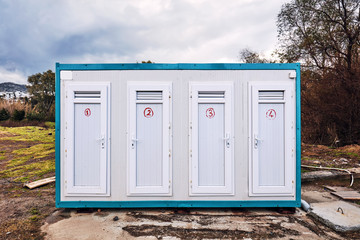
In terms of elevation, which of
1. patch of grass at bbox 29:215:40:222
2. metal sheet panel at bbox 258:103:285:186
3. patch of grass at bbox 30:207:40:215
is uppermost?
metal sheet panel at bbox 258:103:285:186

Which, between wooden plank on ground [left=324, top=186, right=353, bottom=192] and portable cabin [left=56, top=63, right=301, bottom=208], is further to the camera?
wooden plank on ground [left=324, top=186, right=353, bottom=192]

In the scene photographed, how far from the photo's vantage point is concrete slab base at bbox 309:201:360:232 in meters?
2.76

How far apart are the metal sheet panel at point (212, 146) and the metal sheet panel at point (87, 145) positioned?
5.51 feet

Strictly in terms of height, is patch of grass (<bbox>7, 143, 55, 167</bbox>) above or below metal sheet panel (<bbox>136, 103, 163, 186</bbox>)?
below

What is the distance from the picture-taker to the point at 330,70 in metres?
8.30

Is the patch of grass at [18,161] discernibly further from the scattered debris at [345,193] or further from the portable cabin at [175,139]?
the scattered debris at [345,193]

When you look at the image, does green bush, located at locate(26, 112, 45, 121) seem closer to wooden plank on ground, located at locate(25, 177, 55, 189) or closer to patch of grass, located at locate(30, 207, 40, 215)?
wooden plank on ground, located at locate(25, 177, 55, 189)

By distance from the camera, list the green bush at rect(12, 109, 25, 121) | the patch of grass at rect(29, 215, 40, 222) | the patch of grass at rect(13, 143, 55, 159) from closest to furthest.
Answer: the patch of grass at rect(29, 215, 40, 222) < the patch of grass at rect(13, 143, 55, 159) < the green bush at rect(12, 109, 25, 121)

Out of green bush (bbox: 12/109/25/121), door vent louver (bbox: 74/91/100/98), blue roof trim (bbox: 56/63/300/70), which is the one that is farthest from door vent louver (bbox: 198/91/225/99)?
green bush (bbox: 12/109/25/121)

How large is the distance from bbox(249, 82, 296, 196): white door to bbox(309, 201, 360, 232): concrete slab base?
1.66 feet

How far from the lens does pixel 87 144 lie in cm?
319

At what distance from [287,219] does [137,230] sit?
89.8 inches

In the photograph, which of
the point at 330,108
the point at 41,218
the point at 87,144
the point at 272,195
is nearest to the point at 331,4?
the point at 330,108

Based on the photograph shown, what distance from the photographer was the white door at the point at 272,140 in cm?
317
